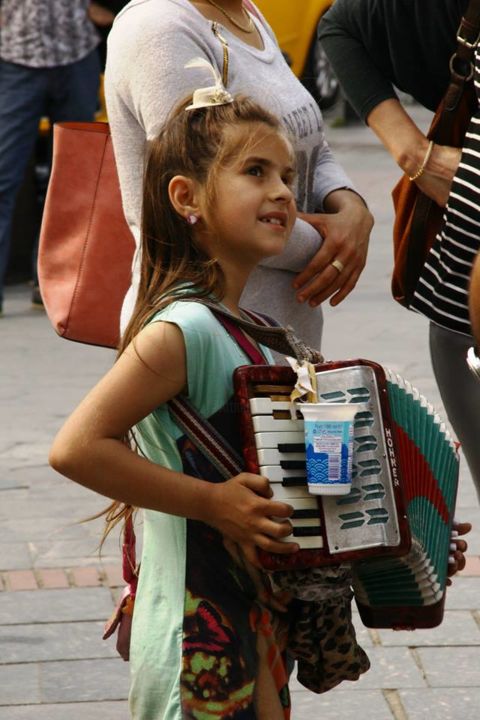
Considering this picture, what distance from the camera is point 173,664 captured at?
8.24ft

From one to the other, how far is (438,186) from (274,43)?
18.4 inches

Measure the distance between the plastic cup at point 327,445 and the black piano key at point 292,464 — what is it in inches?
0.9

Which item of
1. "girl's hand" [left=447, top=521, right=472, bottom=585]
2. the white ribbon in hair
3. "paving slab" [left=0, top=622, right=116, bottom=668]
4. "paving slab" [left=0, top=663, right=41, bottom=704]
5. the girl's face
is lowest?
"paving slab" [left=0, top=622, right=116, bottom=668]

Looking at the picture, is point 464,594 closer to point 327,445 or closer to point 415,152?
point 415,152

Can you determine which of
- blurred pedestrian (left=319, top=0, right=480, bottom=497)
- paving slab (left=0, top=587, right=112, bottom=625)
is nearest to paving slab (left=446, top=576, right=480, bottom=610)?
paving slab (left=0, top=587, right=112, bottom=625)

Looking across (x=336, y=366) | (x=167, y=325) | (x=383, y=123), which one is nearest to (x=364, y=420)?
(x=336, y=366)

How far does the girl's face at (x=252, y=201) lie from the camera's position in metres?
2.58

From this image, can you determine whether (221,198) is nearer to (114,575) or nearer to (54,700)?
(54,700)

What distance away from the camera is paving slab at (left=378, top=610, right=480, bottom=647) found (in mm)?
4117

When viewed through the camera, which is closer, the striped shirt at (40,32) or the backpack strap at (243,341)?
the backpack strap at (243,341)

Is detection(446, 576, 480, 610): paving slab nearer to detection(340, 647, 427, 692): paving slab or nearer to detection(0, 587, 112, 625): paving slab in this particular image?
detection(340, 647, 427, 692): paving slab

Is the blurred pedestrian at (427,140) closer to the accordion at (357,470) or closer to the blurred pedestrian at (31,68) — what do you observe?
the accordion at (357,470)

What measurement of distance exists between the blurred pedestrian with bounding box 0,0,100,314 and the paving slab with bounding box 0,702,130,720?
439cm

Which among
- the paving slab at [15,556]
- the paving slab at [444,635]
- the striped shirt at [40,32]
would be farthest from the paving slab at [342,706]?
the striped shirt at [40,32]
